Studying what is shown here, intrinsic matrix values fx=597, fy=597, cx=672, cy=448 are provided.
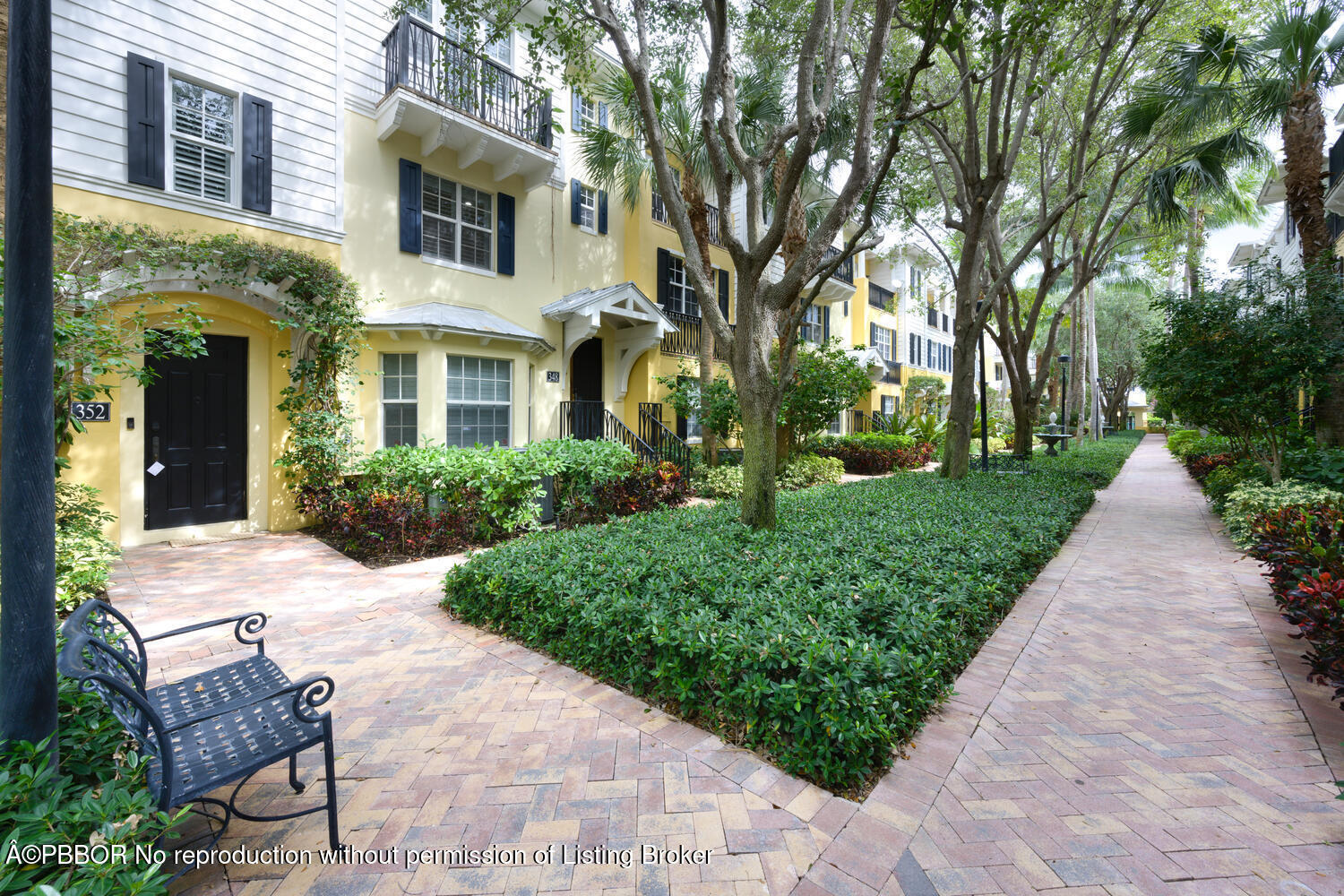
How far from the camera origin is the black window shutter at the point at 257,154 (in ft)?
25.9

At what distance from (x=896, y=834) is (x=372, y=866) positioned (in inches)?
79.7

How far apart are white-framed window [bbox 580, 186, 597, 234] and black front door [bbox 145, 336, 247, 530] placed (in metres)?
6.58

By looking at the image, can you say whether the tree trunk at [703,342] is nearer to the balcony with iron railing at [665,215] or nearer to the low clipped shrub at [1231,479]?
the balcony with iron railing at [665,215]

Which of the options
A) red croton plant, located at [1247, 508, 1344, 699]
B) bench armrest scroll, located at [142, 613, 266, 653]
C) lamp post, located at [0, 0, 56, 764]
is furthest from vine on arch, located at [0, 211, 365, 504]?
red croton plant, located at [1247, 508, 1344, 699]

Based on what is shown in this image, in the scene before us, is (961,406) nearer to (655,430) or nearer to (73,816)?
(655,430)

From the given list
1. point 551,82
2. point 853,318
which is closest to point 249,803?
point 551,82

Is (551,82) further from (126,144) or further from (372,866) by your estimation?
(372,866)

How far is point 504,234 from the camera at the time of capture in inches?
418

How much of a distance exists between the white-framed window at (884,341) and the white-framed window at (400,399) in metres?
22.3

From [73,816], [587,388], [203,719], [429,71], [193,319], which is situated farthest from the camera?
[587,388]

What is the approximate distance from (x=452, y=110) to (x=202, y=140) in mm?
3225

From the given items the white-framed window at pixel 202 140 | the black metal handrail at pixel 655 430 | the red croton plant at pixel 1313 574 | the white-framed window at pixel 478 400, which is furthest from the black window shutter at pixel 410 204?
the red croton plant at pixel 1313 574

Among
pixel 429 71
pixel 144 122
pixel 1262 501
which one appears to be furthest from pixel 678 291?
pixel 1262 501

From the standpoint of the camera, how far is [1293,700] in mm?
3521
